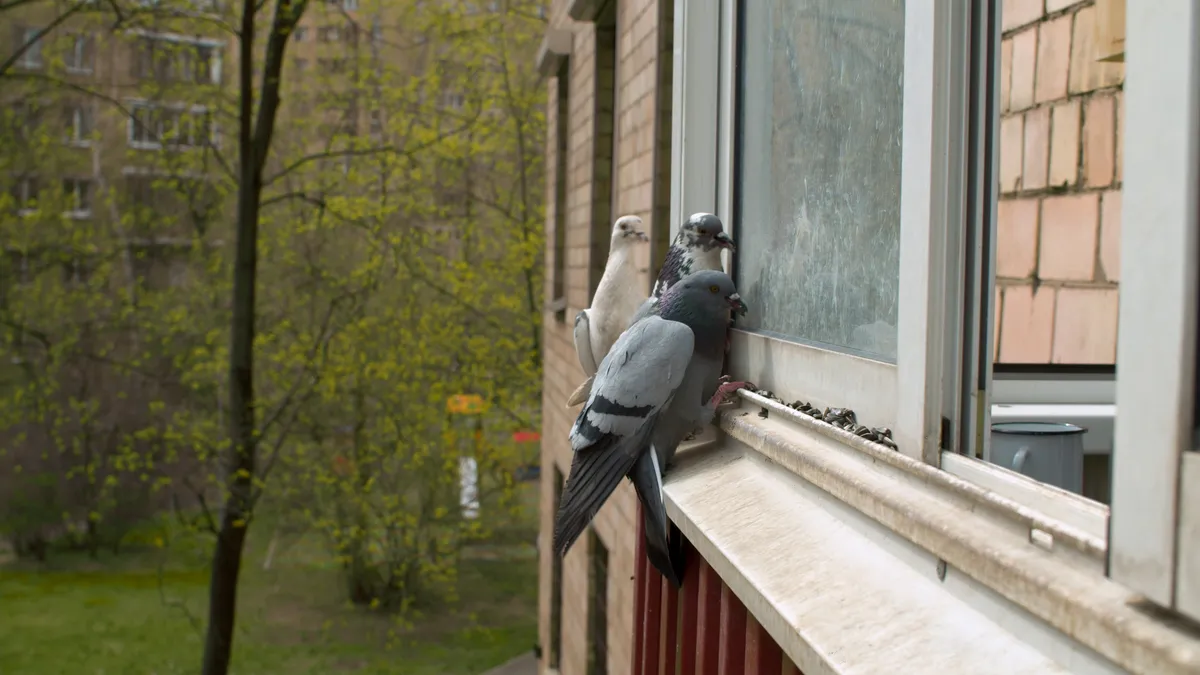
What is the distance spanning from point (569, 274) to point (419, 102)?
12.4m

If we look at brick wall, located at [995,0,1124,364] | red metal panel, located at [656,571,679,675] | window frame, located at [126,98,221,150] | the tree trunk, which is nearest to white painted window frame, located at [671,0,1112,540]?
red metal panel, located at [656,571,679,675]

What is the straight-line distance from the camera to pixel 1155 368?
997 mm

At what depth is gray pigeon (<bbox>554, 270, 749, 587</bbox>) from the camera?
233 centimetres

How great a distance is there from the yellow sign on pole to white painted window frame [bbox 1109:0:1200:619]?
16617 mm

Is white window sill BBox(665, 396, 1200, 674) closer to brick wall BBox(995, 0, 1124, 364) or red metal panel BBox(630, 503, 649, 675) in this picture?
red metal panel BBox(630, 503, 649, 675)

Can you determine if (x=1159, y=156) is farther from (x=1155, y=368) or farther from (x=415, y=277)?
(x=415, y=277)

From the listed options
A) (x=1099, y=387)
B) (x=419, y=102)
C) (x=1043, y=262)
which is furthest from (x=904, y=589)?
Answer: (x=419, y=102)

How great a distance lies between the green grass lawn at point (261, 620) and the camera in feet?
55.7

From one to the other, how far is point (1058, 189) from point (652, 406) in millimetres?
1878

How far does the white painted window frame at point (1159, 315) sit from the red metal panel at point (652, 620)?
193 centimetres

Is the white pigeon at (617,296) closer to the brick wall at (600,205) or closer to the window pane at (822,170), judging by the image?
the window pane at (822,170)

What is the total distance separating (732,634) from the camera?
2158mm

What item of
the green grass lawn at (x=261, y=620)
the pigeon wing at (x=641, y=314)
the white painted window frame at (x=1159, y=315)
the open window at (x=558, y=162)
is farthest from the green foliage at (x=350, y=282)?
the white painted window frame at (x=1159, y=315)

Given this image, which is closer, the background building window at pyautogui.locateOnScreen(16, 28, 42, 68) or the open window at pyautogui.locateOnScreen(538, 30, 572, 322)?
the open window at pyautogui.locateOnScreen(538, 30, 572, 322)
